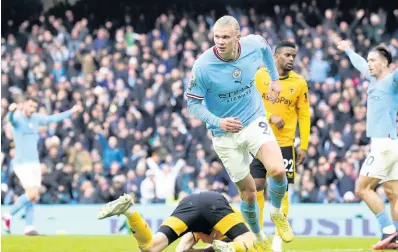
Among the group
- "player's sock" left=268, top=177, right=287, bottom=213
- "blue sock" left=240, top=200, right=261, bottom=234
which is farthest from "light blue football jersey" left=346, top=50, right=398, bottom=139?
"blue sock" left=240, top=200, right=261, bottom=234

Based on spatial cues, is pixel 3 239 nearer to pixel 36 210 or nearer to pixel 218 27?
pixel 36 210

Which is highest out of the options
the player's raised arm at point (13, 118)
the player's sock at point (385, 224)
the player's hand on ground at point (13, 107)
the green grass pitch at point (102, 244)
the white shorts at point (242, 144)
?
the player's hand on ground at point (13, 107)

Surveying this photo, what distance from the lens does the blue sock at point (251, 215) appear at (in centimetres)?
1188

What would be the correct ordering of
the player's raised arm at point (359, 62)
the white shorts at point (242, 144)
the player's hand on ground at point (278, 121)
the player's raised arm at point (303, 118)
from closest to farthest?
the white shorts at point (242, 144) → the player's hand on ground at point (278, 121) → the player's raised arm at point (303, 118) → the player's raised arm at point (359, 62)

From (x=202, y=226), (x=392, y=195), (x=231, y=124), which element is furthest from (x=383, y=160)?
(x=202, y=226)

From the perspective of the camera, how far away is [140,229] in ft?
35.0

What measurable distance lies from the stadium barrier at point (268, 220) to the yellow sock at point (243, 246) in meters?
8.78

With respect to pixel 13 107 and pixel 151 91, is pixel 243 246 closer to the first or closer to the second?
pixel 13 107

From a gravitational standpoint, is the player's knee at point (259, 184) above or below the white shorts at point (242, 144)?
below

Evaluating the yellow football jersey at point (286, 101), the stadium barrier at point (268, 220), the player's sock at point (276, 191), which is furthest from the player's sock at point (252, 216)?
the stadium barrier at point (268, 220)

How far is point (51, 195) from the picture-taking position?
2353 centimetres

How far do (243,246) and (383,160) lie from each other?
11.7 ft

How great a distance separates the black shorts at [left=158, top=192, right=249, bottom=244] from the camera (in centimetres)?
1092

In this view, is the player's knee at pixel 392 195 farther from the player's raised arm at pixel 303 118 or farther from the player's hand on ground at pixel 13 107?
the player's hand on ground at pixel 13 107
